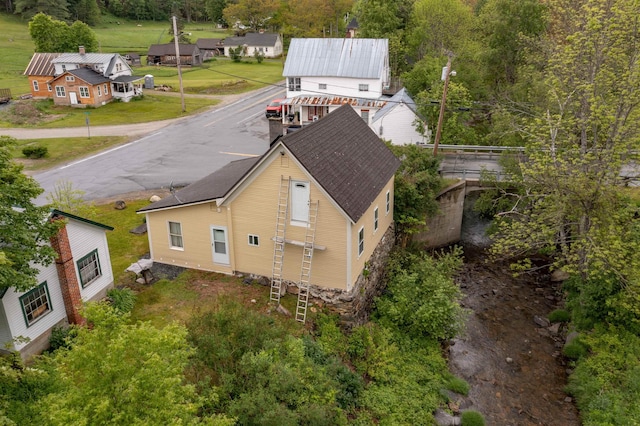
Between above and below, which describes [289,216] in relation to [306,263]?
above

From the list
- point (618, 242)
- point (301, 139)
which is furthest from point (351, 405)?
point (618, 242)

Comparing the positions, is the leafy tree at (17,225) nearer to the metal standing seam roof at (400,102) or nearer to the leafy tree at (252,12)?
the metal standing seam roof at (400,102)

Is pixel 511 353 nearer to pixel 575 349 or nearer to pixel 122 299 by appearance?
pixel 575 349

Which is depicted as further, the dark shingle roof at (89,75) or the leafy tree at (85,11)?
the leafy tree at (85,11)

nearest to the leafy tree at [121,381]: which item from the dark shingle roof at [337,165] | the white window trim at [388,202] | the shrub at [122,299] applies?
the shrub at [122,299]

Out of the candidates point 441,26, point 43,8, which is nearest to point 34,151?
point 441,26

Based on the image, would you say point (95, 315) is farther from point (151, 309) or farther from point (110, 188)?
point (110, 188)
